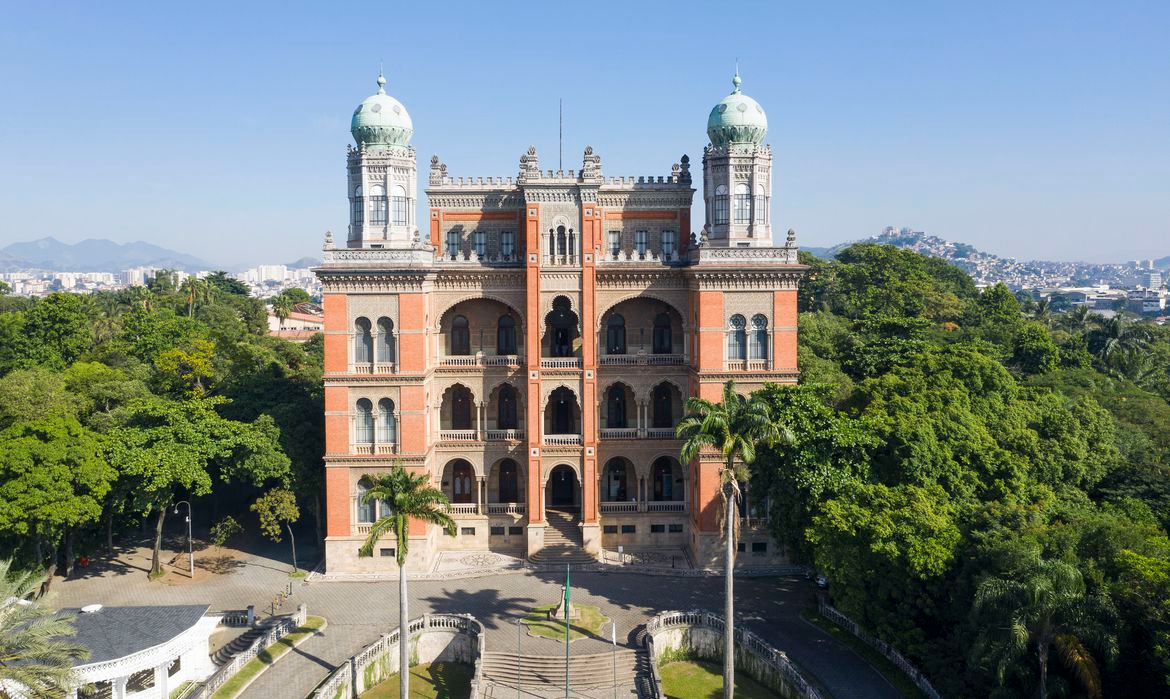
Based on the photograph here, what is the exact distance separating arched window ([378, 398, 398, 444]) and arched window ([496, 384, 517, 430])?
8.06m

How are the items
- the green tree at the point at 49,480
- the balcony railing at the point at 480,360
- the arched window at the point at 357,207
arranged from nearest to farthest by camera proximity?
the green tree at the point at 49,480, the arched window at the point at 357,207, the balcony railing at the point at 480,360

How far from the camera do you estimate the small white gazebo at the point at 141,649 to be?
35844 millimetres

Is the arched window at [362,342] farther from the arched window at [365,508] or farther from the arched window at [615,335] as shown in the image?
the arched window at [615,335]

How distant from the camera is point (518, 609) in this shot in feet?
152

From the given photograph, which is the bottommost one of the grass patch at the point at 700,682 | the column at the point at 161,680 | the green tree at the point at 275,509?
the grass patch at the point at 700,682

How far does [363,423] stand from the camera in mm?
51938

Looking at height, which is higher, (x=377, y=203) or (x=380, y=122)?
(x=380, y=122)

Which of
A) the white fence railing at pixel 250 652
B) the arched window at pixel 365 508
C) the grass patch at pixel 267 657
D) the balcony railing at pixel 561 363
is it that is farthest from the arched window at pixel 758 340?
the white fence railing at pixel 250 652

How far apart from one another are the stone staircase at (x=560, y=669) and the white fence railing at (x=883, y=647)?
10.8m

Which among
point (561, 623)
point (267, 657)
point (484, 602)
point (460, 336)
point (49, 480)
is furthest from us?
point (460, 336)

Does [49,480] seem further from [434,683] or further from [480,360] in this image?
[480,360]

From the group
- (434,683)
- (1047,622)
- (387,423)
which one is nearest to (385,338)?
(387,423)

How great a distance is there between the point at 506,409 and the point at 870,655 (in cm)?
2833

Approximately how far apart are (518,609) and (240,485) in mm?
35403
